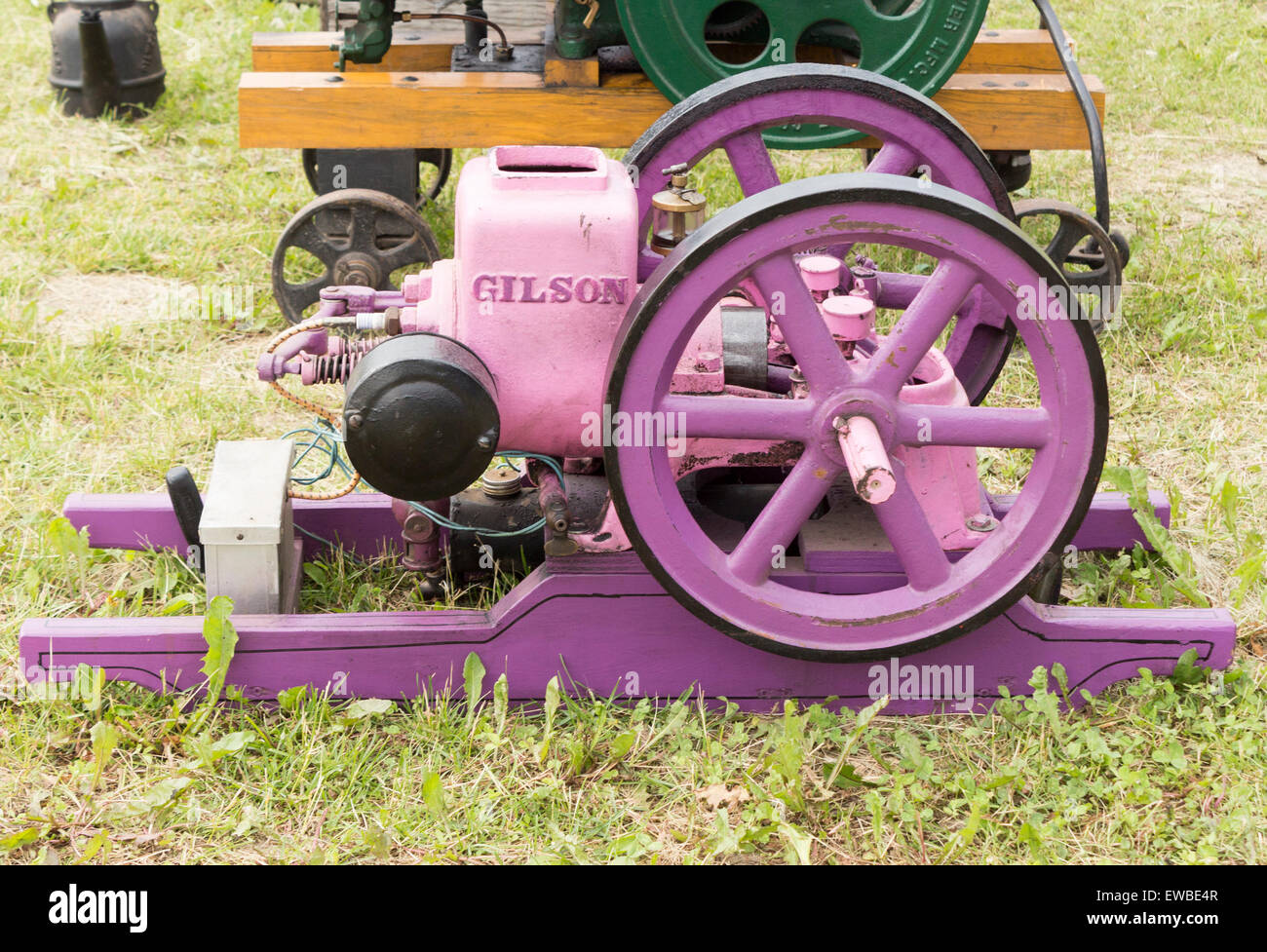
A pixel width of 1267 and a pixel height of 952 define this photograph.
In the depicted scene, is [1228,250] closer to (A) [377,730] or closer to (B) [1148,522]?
Answer: (B) [1148,522]

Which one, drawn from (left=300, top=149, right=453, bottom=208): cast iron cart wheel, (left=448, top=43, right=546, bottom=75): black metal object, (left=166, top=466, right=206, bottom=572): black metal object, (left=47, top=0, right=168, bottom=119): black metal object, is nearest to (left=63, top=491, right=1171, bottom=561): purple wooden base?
(left=166, top=466, right=206, bottom=572): black metal object

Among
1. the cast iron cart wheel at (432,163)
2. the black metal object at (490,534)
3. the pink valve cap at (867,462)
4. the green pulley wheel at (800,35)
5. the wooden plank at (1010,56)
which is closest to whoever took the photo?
the pink valve cap at (867,462)

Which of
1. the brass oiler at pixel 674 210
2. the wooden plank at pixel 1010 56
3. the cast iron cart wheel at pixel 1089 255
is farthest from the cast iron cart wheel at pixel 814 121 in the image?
the wooden plank at pixel 1010 56

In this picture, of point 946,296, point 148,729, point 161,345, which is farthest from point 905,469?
point 161,345

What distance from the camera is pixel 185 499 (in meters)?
2.82

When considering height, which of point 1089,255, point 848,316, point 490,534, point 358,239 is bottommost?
point 490,534

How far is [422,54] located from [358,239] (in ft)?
2.50

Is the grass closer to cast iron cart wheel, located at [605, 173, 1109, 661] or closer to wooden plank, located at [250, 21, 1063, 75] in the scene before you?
cast iron cart wheel, located at [605, 173, 1109, 661]

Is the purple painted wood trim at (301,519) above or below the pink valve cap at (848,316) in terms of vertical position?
below

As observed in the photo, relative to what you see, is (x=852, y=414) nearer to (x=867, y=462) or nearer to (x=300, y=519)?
(x=867, y=462)

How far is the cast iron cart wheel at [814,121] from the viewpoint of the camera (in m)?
2.73

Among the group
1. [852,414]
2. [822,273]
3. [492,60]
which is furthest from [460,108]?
[852,414]

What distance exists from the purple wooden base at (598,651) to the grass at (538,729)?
6cm

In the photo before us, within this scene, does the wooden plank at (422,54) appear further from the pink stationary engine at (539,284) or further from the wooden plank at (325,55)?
the pink stationary engine at (539,284)
